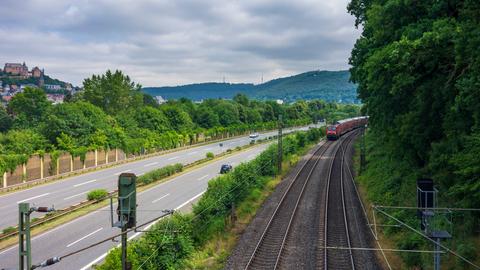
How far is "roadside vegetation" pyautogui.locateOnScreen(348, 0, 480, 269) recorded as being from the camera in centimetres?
1530

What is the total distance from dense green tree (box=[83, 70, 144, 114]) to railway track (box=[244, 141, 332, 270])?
6733cm

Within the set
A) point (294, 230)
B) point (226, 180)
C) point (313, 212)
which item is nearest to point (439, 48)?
point (294, 230)

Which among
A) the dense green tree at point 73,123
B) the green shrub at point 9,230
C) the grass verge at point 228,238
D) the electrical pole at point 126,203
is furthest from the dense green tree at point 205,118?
the electrical pole at point 126,203

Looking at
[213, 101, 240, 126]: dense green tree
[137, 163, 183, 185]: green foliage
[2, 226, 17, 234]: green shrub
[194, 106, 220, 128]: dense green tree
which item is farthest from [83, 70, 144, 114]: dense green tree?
[2, 226, 17, 234]: green shrub

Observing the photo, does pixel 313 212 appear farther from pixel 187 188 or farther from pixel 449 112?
pixel 187 188

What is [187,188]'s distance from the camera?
41406 mm

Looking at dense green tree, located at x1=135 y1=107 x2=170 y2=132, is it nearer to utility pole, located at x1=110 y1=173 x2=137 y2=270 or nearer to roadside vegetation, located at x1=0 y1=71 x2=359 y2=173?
roadside vegetation, located at x1=0 y1=71 x2=359 y2=173

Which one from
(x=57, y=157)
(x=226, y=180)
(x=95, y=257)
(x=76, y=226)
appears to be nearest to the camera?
(x=95, y=257)

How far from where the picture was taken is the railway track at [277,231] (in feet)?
63.2

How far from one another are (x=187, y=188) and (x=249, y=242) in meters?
20.0

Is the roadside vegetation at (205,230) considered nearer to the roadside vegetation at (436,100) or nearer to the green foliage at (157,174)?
the roadside vegetation at (436,100)

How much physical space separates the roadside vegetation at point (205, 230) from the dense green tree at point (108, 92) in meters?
66.6

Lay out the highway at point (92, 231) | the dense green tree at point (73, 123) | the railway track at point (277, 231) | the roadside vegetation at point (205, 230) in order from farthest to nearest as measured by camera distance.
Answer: the dense green tree at point (73, 123) → the highway at point (92, 231) → the railway track at point (277, 231) → the roadside vegetation at point (205, 230)

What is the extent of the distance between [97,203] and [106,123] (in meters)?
33.8
